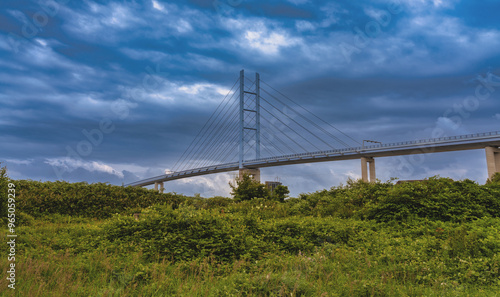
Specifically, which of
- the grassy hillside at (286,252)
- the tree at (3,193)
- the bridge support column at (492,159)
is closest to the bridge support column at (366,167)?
the bridge support column at (492,159)

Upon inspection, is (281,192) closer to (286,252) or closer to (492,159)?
(286,252)

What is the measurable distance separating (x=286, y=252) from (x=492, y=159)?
40981 mm

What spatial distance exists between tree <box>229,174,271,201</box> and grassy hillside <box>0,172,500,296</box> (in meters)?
6.09

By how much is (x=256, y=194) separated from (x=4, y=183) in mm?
10908

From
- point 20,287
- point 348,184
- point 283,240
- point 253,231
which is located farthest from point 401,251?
point 348,184

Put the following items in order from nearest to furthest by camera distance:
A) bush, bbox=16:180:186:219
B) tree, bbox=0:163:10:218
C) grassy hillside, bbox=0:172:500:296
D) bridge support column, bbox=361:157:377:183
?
grassy hillside, bbox=0:172:500:296, tree, bbox=0:163:10:218, bush, bbox=16:180:186:219, bridge support column, bbox=361:157:377:183

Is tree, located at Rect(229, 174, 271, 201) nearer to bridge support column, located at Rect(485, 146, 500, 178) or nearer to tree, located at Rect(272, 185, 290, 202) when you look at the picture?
tree, located at Rect(272, 185, 290, 202)

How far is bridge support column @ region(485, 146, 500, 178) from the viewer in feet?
127

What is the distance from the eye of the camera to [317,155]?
1918 inches

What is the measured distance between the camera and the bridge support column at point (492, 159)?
127 ft

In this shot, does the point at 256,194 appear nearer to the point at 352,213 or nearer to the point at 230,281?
the point at 352,213


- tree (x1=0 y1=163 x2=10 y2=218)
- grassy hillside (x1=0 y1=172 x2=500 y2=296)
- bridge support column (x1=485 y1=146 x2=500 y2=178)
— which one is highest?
bridge support column (x1=485 y1=146 x2=500 y2=178)

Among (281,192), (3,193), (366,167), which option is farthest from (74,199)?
(366,167)

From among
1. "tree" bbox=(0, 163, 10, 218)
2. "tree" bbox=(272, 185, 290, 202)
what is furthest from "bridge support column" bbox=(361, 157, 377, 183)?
"tree" bbox=(0, 163, 10, 218)
